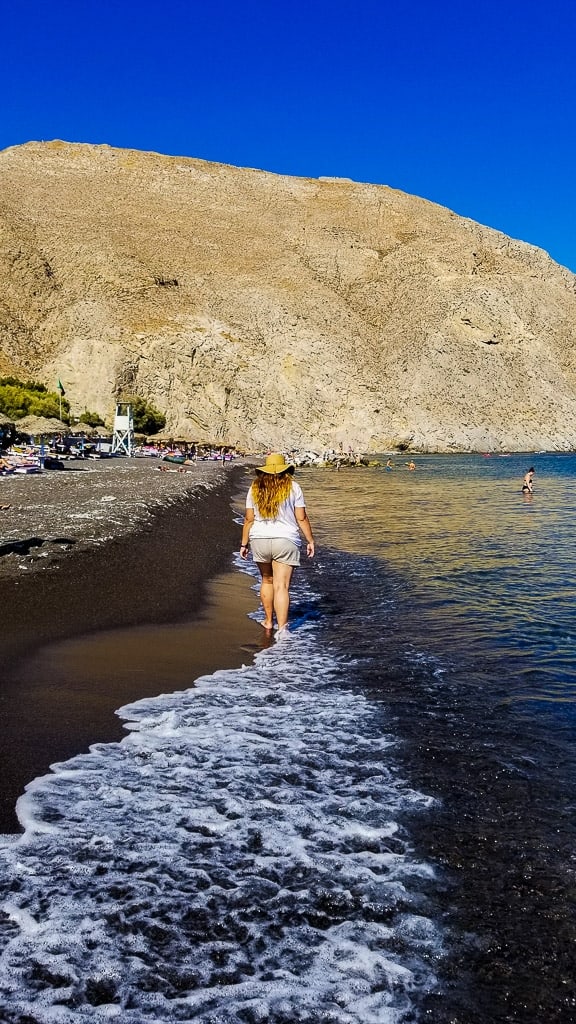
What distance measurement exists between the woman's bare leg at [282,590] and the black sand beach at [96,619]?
34cm

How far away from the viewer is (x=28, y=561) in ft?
30.7

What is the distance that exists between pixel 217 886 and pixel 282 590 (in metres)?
4.99

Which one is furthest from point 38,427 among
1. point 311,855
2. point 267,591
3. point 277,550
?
point 311,855

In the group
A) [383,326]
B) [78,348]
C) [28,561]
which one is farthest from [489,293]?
[28,561]

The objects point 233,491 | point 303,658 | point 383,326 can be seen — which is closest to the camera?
point 303,658

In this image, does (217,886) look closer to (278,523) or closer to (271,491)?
(278,523)

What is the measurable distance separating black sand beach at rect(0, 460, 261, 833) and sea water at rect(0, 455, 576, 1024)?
12.9 inches

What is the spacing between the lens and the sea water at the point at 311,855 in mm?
2660

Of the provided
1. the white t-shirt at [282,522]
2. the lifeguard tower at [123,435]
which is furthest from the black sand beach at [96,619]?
the lifeguard tower at [123,435]

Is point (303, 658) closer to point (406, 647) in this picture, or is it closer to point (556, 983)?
point (406, 647)

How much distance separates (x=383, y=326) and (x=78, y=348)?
1784 inches

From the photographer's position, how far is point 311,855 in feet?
11.5

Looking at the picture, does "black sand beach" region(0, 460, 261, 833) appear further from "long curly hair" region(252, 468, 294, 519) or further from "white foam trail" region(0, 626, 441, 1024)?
"long curly hair" region(252, 468, 294, 519)

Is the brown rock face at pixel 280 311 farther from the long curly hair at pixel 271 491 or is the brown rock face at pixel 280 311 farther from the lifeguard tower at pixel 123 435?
the long curly hair at pixel 271 491
